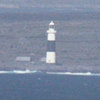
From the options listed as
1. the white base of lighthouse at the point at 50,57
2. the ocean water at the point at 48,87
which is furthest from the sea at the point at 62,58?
the white base of lighthouse at the point at 50,57

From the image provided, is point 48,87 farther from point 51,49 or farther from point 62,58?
point 62,58

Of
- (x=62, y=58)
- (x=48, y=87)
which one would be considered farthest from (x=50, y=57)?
(x=48, y=87)

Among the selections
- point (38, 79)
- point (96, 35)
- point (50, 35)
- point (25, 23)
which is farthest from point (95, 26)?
point (38, 79)

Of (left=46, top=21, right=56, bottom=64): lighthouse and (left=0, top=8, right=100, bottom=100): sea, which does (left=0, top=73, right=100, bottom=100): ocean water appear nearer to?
(left=0, top=8, right=100, bottom=100): sea

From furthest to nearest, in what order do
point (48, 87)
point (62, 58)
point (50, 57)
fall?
point (62, 58), point (50, 57), point (48, 87)

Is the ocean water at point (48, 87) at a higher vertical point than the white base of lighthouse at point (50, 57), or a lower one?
lower

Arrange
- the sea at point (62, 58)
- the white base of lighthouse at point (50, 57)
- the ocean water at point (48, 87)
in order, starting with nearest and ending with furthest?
1. the ocean water at point (48, 87)
2. the sea at point (62, 58)
3. the white base of lighthouse at point (50, 57)

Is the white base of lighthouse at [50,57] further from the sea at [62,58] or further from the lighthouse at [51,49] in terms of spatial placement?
the sea at [62,58]

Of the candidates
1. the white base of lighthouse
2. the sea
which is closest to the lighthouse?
the white base of lighthouse
